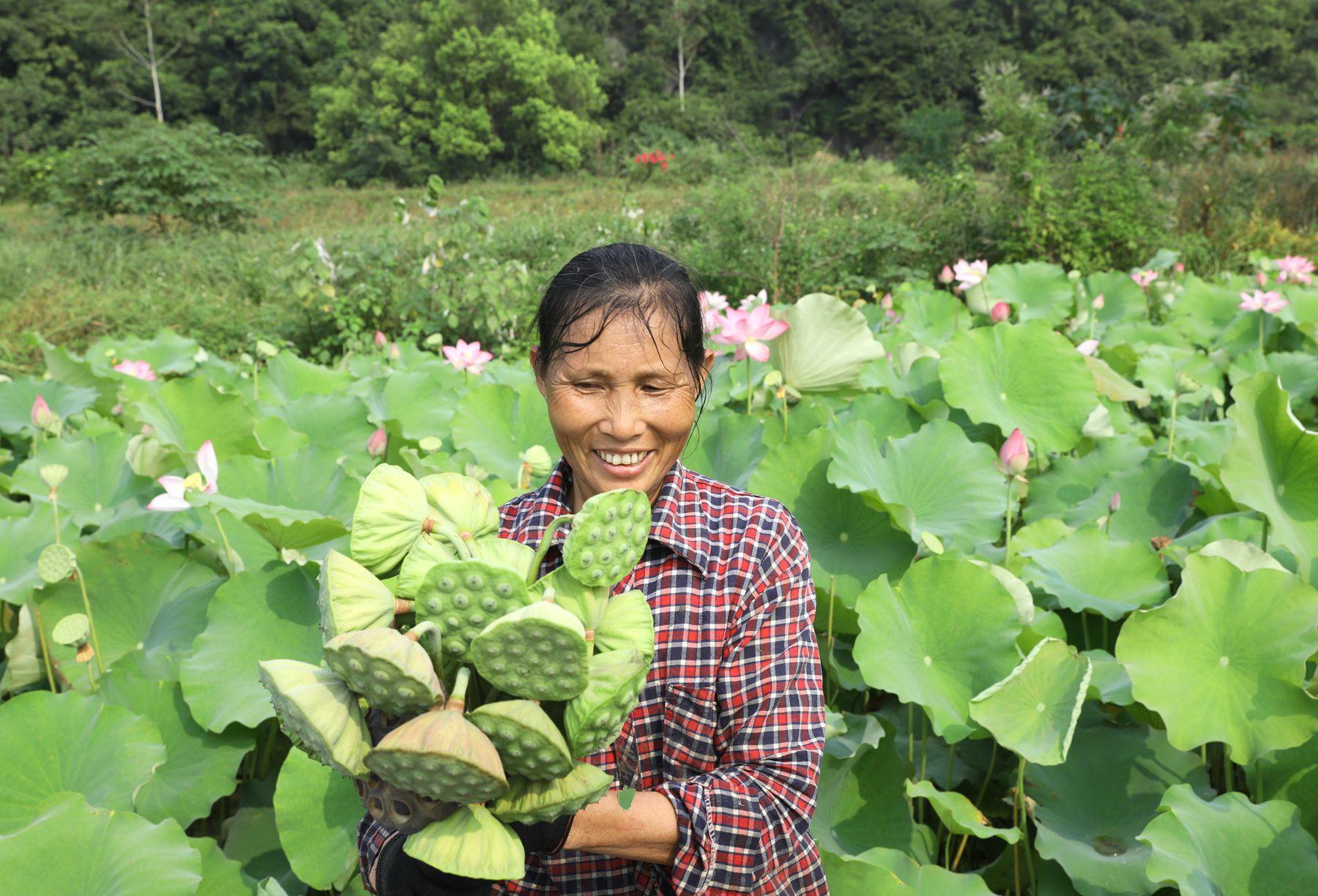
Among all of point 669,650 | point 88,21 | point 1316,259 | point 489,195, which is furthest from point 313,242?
point 88,21

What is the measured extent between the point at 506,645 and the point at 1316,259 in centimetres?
793

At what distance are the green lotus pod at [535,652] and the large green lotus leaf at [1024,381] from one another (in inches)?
73.2

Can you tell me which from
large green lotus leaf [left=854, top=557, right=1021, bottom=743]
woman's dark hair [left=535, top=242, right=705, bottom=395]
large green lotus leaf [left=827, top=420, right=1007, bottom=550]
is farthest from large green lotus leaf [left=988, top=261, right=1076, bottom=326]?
woman's dark hair [left=535, top=242, right=705, bottom=395]

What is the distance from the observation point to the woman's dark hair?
38.3 inches

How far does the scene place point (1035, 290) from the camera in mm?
4023

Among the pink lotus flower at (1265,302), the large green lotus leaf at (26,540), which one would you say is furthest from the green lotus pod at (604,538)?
the pink lotus flower at (1265,302)

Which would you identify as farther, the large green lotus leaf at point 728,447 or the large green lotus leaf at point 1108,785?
the large green lotus leaf at point 728,447

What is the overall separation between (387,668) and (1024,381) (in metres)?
2.14

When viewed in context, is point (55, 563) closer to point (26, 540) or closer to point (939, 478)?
point (26, 540)

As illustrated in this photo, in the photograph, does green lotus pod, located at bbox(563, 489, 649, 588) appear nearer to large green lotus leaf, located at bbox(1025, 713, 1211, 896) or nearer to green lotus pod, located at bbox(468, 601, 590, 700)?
green lotus pod, located at bbox(468, 601, 590, 700)

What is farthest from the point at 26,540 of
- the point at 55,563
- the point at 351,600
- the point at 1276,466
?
the point at 1276,466

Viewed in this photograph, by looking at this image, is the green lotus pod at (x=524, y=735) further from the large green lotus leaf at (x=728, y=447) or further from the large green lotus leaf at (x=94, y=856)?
the large green lotus leaf at (x=728, y=447)

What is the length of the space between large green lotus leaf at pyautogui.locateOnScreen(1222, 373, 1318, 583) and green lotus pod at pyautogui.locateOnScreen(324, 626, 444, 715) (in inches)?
59.3

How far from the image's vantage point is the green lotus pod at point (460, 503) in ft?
2.45
